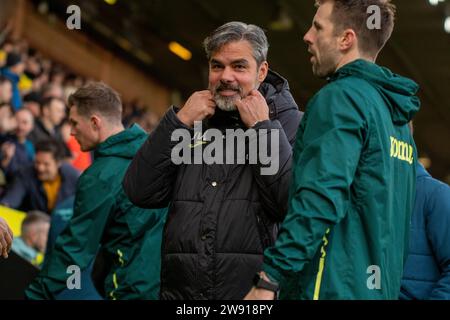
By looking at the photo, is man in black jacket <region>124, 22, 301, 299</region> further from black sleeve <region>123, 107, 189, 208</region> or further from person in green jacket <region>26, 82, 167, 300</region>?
person in green jacket <region>26, 82, 167, 300</region>

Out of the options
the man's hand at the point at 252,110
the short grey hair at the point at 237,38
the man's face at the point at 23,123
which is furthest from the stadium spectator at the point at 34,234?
the man's hand at the point at 252,110

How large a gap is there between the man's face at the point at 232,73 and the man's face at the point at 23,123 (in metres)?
6.18

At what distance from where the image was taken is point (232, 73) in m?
4.10

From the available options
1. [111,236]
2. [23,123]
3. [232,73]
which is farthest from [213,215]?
[23,123]

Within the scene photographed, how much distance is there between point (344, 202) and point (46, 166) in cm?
635

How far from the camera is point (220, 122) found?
13.6ft

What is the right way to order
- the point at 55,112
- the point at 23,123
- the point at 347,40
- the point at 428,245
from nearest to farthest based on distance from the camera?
1. the point at 347,40
2. the point at 428,245
3. the point at 23,123
4. the point at 55,112

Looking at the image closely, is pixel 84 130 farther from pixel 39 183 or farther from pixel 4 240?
pixel 39 183

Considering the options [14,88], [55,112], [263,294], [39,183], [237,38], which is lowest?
[263,294]

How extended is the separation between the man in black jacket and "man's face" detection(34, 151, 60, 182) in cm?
509

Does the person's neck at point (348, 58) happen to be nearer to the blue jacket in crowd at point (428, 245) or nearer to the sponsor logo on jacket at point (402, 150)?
the sponsor logo on jacket at point (402, 150)

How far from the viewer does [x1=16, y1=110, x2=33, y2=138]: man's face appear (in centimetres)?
998

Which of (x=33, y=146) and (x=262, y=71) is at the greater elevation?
(x=33, y=146)
